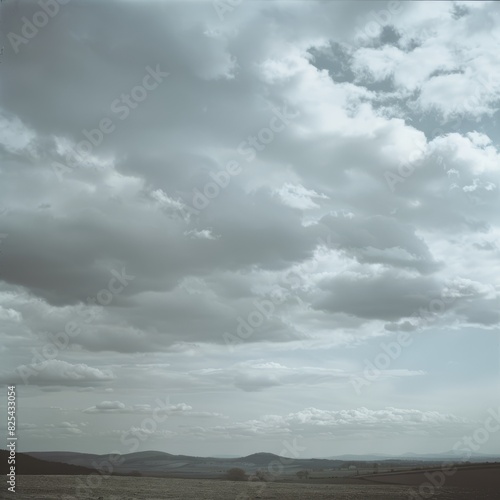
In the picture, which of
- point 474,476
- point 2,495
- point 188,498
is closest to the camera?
point 2,495

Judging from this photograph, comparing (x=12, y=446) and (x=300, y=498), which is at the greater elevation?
(x=12, y=446)

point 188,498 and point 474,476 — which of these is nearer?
point 188,498

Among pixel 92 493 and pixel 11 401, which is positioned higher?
pixel 11 401

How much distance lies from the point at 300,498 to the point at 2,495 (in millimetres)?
30185

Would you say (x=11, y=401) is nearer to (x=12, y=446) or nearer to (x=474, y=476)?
(x=12, y=446)

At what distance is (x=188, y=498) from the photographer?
52.8m

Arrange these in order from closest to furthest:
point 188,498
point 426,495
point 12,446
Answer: point 12,446 → point 188,498 → point 426,495

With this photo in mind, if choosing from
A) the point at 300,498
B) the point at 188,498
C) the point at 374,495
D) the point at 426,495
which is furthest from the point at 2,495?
the point at 426,495

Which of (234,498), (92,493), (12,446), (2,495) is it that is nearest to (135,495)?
(92,493)

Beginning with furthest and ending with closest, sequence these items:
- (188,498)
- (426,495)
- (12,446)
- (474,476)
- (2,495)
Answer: (474,476) → (426,495) → (188,498) → (2,495) → (12,446)

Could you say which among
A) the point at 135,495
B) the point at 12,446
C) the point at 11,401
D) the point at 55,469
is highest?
the point at 11,401

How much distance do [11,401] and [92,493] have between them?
25.1 metres

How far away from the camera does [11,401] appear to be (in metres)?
32.9

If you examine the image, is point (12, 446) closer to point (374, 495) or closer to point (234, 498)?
point (234, 498)
